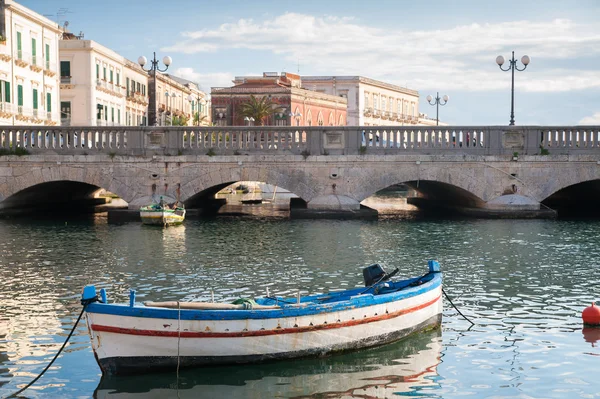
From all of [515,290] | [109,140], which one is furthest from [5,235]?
[515,290]

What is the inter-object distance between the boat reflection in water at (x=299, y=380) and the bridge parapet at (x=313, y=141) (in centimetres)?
2401

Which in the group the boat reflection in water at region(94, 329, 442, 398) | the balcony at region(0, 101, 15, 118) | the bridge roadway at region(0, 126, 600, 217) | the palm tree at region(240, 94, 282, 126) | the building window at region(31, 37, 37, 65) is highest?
the building window at region(31, 37, 37, 65)

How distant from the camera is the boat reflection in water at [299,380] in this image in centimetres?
1207

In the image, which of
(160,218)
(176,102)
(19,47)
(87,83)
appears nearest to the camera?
(160,218)

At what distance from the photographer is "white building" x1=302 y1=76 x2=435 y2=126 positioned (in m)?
109

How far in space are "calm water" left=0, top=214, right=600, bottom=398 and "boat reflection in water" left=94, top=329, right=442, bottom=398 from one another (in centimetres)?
3

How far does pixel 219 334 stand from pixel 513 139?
27.3 meters

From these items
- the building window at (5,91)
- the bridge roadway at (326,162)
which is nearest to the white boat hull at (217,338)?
the bridge roadway at (326,162)

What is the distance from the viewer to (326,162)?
37156mm

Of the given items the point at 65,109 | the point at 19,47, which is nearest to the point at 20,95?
the point at 19,47

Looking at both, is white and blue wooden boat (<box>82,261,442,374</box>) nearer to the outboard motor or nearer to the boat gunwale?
the boat gunwale

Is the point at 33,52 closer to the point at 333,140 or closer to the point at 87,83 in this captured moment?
the point at 87,83

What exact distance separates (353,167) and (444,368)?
2437 centimetres

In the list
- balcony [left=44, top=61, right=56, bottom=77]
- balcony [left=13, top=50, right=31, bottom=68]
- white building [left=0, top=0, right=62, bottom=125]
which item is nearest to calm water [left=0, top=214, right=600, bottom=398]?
white building [left=0, top=0, right=62, bottom=125]
